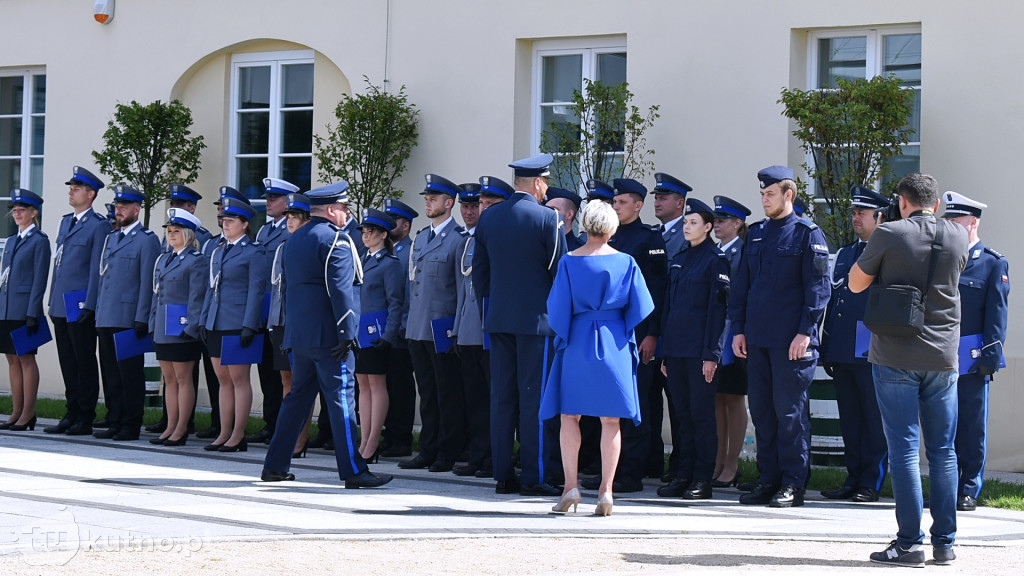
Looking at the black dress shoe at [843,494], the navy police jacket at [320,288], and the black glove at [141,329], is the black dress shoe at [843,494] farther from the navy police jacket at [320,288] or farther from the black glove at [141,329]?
the black glove at [141,329]

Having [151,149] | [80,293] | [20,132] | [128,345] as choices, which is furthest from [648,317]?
[20,132]

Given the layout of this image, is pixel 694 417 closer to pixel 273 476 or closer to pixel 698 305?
pixel 698 305

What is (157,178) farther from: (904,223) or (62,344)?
(904,223)

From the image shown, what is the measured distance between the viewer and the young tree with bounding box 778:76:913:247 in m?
11.4

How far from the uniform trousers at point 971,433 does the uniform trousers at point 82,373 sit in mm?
7608

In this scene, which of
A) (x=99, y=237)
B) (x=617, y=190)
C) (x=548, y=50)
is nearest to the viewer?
(x=617, y=190)

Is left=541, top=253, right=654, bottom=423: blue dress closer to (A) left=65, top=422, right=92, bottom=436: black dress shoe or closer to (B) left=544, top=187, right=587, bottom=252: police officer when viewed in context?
(B) left=544, top=187, right=587, bottom=252: police officer

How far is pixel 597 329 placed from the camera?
27.9 ft

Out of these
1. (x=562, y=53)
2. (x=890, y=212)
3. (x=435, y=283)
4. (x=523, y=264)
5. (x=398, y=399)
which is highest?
(x=562, y=53)

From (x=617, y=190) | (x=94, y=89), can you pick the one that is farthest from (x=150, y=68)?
(x=617, y=190)

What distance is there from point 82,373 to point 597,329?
6.29m

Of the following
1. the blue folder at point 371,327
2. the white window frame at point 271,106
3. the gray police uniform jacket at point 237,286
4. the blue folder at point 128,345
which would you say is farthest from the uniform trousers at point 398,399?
the white window frame at point 271,106

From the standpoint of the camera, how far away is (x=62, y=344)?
1318 cm

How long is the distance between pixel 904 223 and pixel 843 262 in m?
2.79
